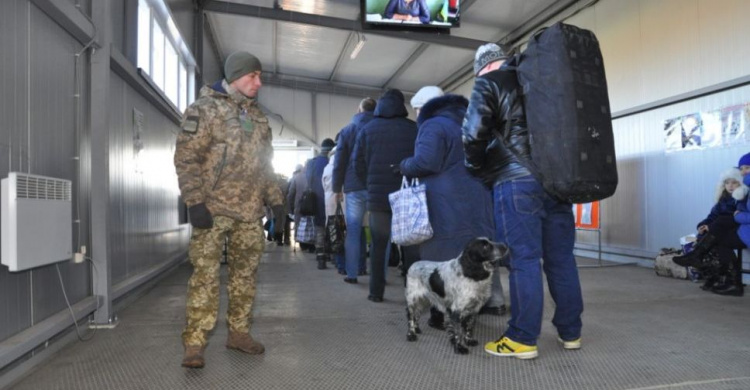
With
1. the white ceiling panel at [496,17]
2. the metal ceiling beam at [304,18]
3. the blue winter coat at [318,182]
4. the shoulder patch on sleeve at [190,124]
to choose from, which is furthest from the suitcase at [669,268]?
the metal ceiling beam at [304,18]

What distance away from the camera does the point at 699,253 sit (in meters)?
5.45

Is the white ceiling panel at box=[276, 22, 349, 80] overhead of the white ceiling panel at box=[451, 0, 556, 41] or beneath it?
overhead

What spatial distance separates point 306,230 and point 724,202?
5784 mm

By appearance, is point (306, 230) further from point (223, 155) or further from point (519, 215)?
point (519, 215)

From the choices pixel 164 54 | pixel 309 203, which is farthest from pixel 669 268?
pixel 164 54

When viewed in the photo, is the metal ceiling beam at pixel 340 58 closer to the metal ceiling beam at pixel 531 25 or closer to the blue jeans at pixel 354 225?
Result: the metal ceiling beam at pixel 531 25

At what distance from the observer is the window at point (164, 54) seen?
5980 millimetres

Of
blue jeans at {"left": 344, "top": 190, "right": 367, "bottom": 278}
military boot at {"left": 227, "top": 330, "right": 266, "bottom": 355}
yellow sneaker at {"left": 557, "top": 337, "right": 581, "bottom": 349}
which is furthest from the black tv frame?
military boot at {"left": 227, "top": 330, "right": 266, "bottom": 355}

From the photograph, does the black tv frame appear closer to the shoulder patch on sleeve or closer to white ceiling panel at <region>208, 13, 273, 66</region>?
white ceiling panel at <region>208, 13, 273, 66</region>

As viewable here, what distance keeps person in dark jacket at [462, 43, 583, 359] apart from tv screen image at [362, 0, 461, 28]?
5.76 meters

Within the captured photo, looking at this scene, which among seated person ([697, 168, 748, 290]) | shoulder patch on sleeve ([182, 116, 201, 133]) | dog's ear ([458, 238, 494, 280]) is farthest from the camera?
seated person ([697, 168, 748, 290])

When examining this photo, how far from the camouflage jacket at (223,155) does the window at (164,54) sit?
123 inches

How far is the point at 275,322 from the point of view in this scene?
12.7 ft

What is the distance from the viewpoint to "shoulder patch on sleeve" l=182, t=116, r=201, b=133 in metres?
2.66
